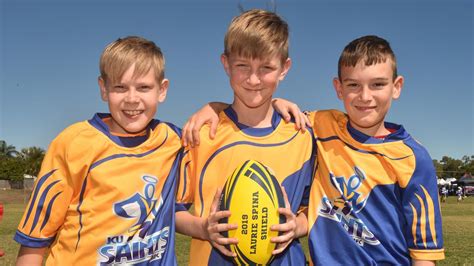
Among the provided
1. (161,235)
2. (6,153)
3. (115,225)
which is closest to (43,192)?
(115,225)

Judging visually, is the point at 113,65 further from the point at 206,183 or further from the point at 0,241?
the point at 0,241

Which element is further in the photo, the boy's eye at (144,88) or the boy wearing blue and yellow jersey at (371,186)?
the boy's eye at (144,88)

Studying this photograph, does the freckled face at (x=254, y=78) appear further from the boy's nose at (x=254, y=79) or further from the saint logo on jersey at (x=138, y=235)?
the saint logo on jersey at (x=138, y=235)

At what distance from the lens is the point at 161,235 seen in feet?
11.2

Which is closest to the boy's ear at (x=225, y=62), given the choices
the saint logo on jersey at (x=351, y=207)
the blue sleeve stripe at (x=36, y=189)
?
the saint logo on jersey at (x=351, y=207)

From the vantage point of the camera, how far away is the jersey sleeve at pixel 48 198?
3227 mm

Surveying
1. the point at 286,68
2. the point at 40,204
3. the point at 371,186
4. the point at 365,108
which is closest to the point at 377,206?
the point at 371,186

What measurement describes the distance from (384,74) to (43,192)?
2473mm

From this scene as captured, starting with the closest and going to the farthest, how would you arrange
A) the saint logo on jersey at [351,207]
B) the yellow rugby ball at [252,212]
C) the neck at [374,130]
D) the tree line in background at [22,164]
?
the yellow rugby ball at [252,212]
the saint logo on jersey at [351,207]
the neck at [374,130]
the tree line in background at [22,164]

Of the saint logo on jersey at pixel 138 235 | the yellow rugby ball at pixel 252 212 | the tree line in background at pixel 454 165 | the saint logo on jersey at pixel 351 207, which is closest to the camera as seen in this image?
the yellow rugby ball at pixel 252 212

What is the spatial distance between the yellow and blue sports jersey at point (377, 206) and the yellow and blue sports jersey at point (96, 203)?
1.13 m

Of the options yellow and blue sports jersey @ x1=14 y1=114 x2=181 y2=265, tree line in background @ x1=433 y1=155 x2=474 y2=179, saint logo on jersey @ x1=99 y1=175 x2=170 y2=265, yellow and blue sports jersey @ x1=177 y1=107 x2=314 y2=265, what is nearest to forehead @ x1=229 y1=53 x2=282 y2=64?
yellow and blue sports jersey @ x1=177 y1=107 x2=314 y2=265

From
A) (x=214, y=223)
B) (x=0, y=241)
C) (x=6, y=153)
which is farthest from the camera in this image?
(x=6, y=153)

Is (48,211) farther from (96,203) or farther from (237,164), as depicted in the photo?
(237,164)
